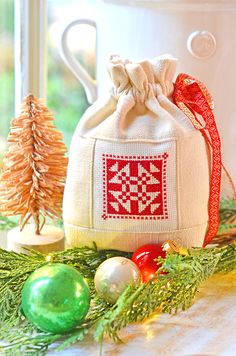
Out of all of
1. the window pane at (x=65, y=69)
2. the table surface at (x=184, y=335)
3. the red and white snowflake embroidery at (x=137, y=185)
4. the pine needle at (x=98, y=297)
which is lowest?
the table surface at (x=184, y=335)

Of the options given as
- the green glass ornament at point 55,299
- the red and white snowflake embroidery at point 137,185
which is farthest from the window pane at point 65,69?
the green glass ornament at point 55,299

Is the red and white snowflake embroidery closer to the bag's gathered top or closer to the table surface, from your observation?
the bag's gathered top

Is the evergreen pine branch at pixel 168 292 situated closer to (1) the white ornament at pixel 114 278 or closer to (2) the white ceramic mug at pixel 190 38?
(1) the white ornament at pixel 114 278

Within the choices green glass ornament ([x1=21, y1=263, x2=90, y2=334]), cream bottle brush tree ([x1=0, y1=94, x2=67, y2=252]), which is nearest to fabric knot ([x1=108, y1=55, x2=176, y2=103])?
cream bottle brush tree ([x1=0, y1=94, x2=67, y2=252])

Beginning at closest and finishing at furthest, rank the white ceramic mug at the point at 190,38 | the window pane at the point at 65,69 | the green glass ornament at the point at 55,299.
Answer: the green glass ornament at the point at 55,299 < the white ceramic mug at the point at 190,38 < the window pane at the point at 65,69

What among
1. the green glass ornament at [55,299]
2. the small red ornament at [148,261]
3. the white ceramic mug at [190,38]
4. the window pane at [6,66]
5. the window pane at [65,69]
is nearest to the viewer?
the green glass ornament at [55,299]

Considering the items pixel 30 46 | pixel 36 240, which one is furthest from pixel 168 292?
pixel 30 46

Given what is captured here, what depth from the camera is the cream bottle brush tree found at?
2.90 ft

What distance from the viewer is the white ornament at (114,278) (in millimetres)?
739

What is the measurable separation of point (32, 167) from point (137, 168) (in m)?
0.14

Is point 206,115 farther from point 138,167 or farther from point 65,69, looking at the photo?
point 65,69

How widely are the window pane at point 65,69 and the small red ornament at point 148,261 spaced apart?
0.58m

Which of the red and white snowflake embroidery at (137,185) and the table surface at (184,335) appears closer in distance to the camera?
the table surface at (184,335)

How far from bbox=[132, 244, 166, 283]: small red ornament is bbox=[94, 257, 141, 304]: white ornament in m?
0.04
